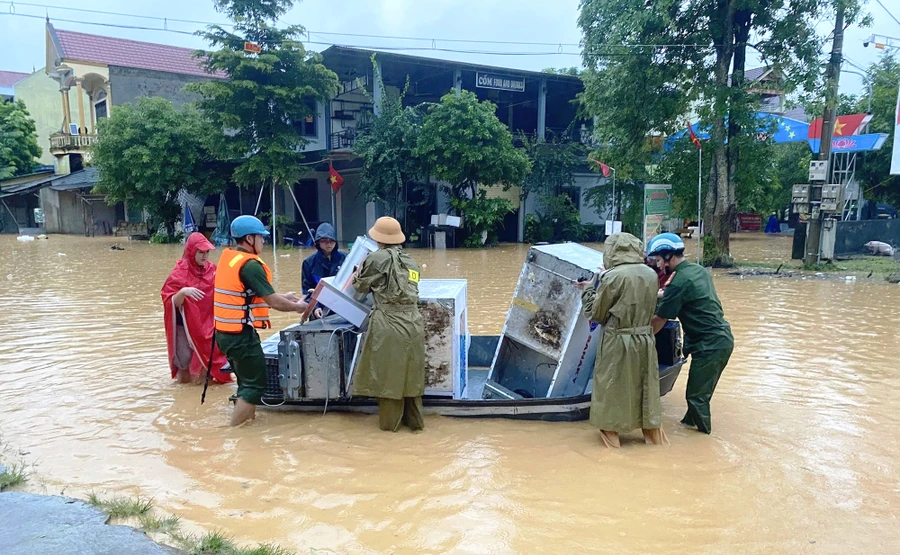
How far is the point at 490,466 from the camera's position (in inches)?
162

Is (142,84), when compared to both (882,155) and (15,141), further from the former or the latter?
(882,155)

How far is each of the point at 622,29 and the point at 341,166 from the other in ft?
46.0

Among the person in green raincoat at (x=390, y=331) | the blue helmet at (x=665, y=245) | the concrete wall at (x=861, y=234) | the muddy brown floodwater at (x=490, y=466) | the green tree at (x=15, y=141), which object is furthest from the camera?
the green tree at (x=15, y=141)

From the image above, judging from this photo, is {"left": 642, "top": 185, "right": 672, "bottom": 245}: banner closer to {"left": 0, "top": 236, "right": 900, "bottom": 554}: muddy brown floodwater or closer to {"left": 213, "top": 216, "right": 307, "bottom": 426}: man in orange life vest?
{"left": 0, "top": 236, "right": 900, "bottom": 554}: muddy brown floodwater

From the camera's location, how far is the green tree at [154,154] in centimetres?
2302

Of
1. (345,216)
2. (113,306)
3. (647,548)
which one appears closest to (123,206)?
(345,216)

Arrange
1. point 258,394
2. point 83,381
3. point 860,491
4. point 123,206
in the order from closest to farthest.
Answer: point 860,491 < point 258,394 < point 83,381 < point 123,206

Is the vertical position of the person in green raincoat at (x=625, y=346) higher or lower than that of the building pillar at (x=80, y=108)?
lower

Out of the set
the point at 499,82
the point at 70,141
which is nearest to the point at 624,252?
the point at 499,82

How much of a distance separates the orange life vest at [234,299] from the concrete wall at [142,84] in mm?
27764

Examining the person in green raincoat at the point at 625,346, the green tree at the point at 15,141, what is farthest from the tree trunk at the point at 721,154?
the green tree at the point at 15,141

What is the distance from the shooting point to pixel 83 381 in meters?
6.16

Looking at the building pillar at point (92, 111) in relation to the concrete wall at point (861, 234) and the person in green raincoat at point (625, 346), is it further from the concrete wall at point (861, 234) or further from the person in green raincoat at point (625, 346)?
the person in green raincoat at point (625, 346)

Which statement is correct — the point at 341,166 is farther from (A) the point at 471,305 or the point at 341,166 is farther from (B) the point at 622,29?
(A) the point at 471,305
